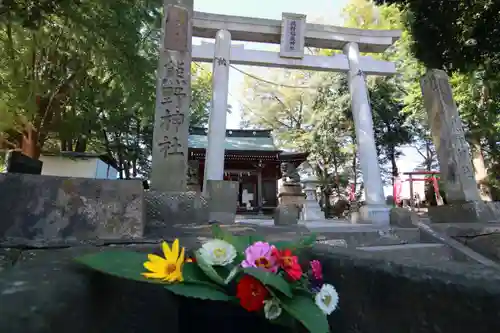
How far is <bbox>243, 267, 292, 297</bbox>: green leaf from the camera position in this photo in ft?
3.18

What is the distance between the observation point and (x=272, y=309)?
1.01m

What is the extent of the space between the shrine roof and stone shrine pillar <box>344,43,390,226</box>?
631 cm

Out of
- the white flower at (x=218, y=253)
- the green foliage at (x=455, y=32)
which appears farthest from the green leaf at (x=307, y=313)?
the green foliage at (x=455, y=32)

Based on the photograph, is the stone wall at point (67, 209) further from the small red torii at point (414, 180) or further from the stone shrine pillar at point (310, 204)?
the small red torii at point (414, 180)

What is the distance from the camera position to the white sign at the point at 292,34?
9.97m

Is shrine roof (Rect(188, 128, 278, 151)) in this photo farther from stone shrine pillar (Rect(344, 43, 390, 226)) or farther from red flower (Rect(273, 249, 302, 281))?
red flower (Rect(273, 249, 302, 281))

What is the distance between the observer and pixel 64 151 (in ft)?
44.1

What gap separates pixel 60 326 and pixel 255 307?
514mm

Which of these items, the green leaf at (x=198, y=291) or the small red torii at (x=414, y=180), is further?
the small red torii at (x=414, y=180)

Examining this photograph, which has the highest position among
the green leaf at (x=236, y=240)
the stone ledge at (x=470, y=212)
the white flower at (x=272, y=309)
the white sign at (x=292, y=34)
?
the white sign at (x=292, y=34)

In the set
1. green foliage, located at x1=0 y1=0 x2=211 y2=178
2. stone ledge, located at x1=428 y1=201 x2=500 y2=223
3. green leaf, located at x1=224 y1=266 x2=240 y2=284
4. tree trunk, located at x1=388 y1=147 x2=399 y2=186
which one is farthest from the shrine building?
green leaf, located at x1=224 y1=266 x2=240 y2=284

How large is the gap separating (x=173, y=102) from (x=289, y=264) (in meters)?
4.54

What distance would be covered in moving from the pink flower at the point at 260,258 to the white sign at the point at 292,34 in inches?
384

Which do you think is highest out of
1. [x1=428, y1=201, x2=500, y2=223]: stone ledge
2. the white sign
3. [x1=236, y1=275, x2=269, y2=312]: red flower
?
the white sign
